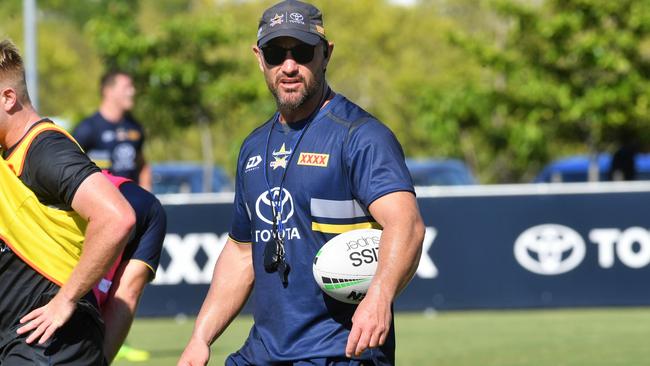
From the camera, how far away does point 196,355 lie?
18.0 feet

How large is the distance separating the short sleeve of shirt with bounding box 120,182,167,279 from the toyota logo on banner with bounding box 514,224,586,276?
29.3ft

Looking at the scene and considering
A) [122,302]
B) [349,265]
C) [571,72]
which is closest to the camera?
[349,265]

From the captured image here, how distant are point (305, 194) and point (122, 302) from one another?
5.18ft

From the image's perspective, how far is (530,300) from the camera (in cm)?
1509

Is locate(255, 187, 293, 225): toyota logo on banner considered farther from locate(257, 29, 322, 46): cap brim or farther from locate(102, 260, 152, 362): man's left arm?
locate(102, 260, 152, 362): man's left arm

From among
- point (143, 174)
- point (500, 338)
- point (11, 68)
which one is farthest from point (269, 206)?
point (500, 338)

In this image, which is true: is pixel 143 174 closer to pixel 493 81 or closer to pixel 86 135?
pixel 86 135

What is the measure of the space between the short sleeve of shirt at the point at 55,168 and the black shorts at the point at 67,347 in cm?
47

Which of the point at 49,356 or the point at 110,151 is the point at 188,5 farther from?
the point at 49,356

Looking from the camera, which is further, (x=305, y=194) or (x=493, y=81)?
(x=493, y=81)

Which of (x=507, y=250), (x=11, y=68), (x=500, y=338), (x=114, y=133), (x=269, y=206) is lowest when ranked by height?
(x=500, y=338)

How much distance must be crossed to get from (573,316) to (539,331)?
5.09ft

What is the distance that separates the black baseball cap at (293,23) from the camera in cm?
527

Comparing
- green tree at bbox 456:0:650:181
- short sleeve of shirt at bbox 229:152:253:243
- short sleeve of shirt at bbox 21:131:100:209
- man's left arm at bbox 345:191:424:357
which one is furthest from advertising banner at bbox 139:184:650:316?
man's left arm at bbox 345:191:424:357
